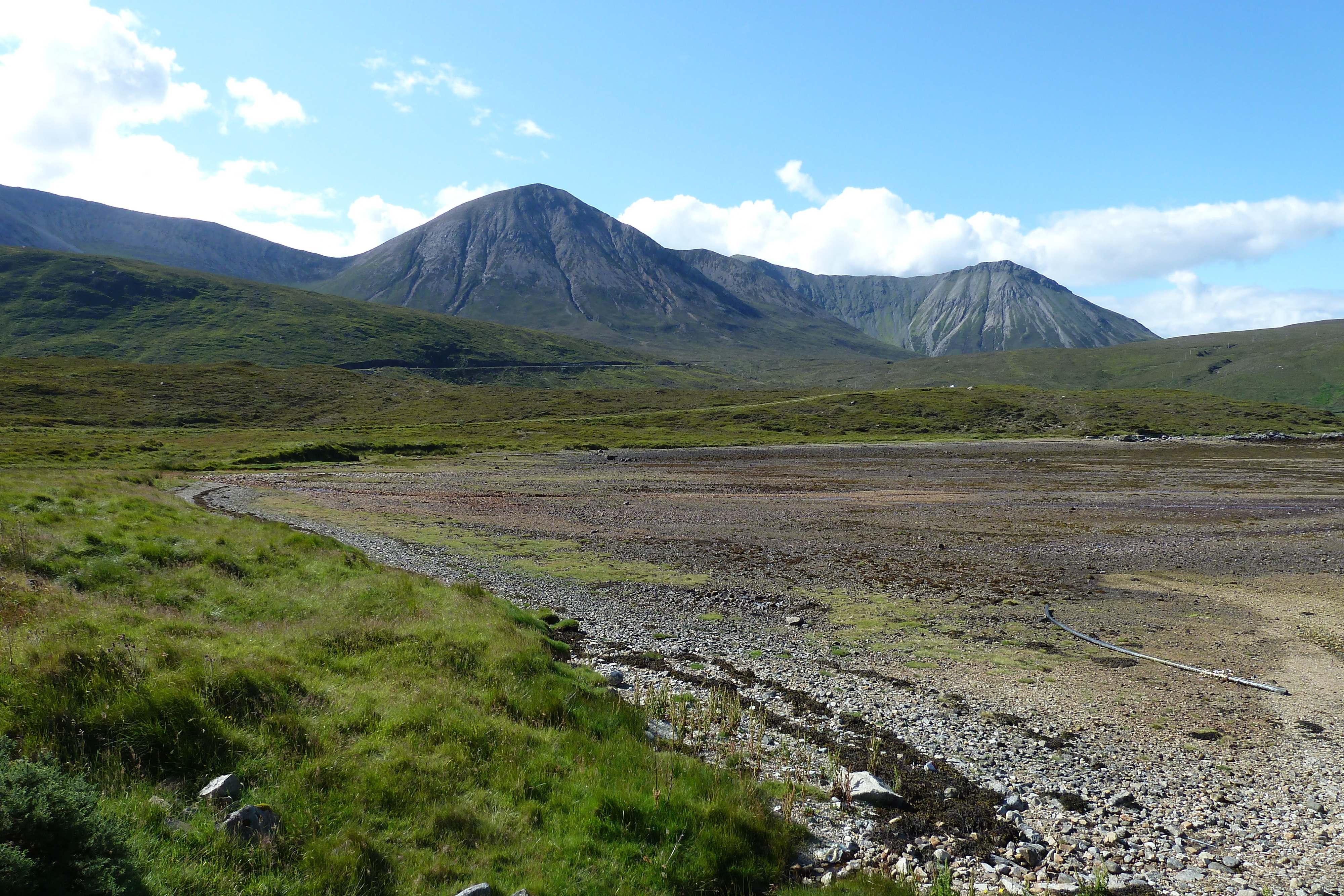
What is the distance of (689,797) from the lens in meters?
10.5

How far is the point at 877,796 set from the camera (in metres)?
11.9

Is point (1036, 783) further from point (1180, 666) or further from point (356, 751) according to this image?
point (356, 751)

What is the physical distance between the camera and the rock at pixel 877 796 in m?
11.8

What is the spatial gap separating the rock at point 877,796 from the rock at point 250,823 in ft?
28.9

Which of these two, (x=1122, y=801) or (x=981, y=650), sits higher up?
(x=1122, y=801)

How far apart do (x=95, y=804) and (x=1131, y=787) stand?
50.7ft

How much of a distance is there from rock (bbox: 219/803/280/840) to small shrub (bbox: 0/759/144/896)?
3.94ft

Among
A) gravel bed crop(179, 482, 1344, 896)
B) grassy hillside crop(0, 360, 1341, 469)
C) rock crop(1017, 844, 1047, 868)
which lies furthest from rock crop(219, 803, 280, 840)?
grassy hillside crop(0, 360, 1341, 469)

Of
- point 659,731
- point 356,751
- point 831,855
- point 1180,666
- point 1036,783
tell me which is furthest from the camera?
point 1180,666

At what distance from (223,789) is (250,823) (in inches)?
31.3

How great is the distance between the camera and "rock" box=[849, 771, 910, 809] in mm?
11836

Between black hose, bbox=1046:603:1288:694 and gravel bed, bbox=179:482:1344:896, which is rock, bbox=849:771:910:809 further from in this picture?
black hose, bbox=1046:603:1288:694

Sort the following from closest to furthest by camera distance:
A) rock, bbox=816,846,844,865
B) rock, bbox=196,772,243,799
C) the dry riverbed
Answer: rock, bbox=196,772,243,799
rock, bbox=816,846,844,865
the dry riverbed

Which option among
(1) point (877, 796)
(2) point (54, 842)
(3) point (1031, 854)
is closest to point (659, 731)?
(1) point (877, 796)
